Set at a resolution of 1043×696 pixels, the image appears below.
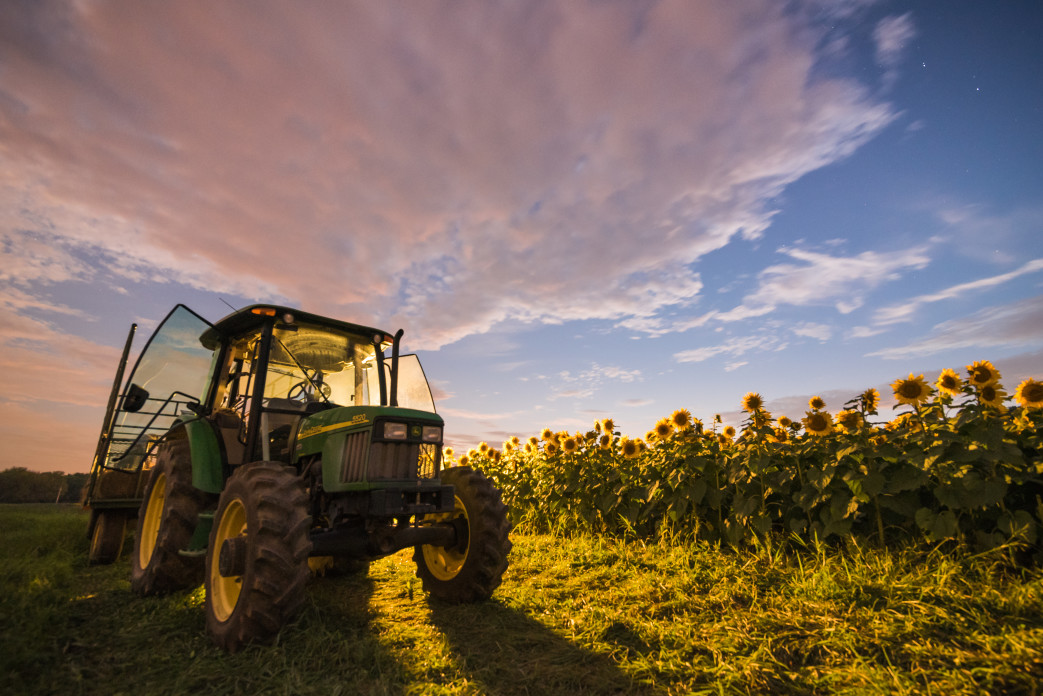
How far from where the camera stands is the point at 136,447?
6.12 meters

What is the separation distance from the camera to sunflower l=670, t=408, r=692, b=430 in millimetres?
6004

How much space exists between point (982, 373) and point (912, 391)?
494mm

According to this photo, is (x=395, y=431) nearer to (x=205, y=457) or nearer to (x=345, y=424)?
(x=345, y=424)

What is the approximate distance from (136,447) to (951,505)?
26.6 ft

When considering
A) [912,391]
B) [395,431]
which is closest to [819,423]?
[912,391]

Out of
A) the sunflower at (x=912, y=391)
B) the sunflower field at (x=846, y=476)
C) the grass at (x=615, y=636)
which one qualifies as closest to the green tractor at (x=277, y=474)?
the grass at (x=615, y=636)

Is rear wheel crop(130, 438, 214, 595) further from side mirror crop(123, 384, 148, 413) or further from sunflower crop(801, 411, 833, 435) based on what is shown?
sunflower crop(801, 411, 833, 435)

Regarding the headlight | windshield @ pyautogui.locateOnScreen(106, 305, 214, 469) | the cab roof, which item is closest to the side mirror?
windshield @ pyautogui.locateOnScreen(106, 305, 214, 469)

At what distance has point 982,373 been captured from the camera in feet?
13.4

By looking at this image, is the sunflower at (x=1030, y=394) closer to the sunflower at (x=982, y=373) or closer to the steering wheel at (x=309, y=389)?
the sunflower at (x=982, y=373)

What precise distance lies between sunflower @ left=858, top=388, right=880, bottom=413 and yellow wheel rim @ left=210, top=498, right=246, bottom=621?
525cm

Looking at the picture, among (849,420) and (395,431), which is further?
(849,420)

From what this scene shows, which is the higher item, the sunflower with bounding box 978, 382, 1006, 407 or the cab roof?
the cab roof

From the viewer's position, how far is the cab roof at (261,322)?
14.9 ft
